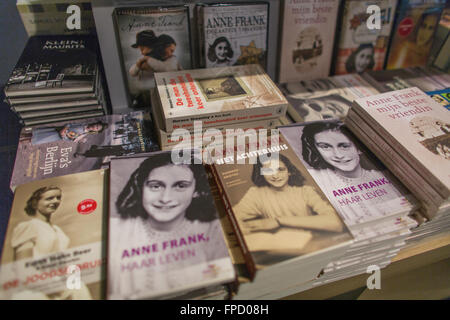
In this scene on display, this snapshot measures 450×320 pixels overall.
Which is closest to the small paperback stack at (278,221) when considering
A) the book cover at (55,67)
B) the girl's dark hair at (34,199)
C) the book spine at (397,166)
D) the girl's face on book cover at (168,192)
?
the girl's face on book cover at (168,192)

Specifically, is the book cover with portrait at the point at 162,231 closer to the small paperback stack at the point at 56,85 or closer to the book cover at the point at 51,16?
the small paperback stack at the point at 56,85

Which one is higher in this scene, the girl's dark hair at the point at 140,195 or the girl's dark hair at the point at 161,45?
the girl's dark hair at the point at 161,45

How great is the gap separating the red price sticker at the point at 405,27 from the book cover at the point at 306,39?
0.34 metres

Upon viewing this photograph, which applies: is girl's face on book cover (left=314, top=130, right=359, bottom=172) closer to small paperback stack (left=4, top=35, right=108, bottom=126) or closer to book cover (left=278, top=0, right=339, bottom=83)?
book cover (left=278, top=0, right=339, bottom=83)

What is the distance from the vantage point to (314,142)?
107 cm

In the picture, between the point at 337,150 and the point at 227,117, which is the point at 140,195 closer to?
the point at 227,117

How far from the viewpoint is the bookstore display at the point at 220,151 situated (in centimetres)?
78

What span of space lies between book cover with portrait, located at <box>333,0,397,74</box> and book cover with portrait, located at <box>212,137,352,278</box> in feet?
2.40

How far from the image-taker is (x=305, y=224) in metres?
0.83

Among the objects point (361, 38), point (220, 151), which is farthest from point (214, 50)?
point (361, 38)

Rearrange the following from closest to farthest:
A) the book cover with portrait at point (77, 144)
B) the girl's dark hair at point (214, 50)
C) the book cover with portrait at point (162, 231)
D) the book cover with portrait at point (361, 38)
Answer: the book cover with portrait at point (162, 231) < the book cover with portrait at point (77, 144) < the girl's dark hair at point (214, 50) < the book cover with portrait at point (361, 38)

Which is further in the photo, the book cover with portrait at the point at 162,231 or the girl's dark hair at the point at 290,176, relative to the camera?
the girl's dark hair at the point at 290,176

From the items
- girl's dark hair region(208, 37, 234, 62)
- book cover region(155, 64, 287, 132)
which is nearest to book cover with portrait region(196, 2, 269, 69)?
girl's dark hair region(208, 37, 234, 62)

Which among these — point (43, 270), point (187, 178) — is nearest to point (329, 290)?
point (187, 178)
